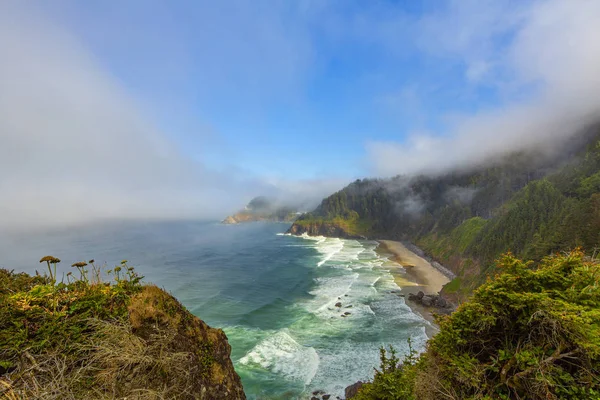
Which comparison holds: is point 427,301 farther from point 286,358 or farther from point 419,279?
point 286,358

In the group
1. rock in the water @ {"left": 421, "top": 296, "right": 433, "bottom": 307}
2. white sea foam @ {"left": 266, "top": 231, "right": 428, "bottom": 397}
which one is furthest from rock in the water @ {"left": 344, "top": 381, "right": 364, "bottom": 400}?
rock in the water @ {"left": 421, "top": 296, "right": 433, "bottom": 307}

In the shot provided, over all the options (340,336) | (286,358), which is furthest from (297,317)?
(286,358)

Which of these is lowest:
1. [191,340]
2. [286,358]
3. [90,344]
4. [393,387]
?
[286,358]

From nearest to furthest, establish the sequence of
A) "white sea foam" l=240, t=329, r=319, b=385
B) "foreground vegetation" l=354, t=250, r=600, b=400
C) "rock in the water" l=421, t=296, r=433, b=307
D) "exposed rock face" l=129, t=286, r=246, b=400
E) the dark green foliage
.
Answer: "foreground vegetation" l=354, t=250, r=600, b=400, "exposed rock face" l=129, t=286, r=246, b=400, the dark green foliage, "white sea foam" l=240, t=329, r=319, b=385, "rock in the water" l=421, t=296, r=433, b=307

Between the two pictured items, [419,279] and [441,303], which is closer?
[441,303]

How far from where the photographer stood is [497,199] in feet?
462

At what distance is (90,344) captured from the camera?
693cm

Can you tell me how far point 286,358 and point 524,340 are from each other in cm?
2788

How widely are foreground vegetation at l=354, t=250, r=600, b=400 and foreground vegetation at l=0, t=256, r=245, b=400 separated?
8.78 meters

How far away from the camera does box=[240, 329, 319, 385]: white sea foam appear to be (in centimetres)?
2748

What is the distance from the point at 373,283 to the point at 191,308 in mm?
39688

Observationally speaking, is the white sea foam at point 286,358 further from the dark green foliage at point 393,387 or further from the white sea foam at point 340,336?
the dark green foliage at point 393,387

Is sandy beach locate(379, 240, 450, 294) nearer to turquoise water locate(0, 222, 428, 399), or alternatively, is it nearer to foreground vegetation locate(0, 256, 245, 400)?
turquoise water locate(0, 222, 428, 399)

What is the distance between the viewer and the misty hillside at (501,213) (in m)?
44.9
